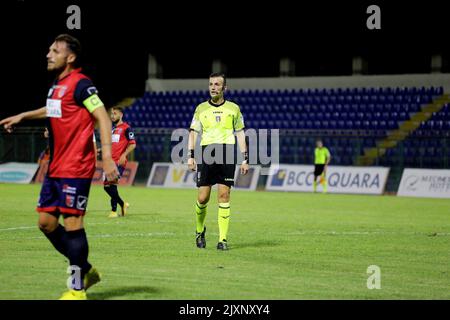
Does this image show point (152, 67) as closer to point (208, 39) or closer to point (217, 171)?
point (208, 39)

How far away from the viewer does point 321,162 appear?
34438mm

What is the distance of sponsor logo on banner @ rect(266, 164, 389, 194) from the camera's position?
111ft

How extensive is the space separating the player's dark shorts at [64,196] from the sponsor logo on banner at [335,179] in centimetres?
2588

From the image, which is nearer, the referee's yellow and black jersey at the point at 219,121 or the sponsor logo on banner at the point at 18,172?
the referee's yellow and black jersey at the point at 219,121

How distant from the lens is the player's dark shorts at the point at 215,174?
13.7 metres

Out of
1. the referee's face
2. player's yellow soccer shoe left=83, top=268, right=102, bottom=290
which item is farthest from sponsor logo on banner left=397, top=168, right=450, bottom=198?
player's yellow soccer shoe left=83, top=268, right=102, bottom=290

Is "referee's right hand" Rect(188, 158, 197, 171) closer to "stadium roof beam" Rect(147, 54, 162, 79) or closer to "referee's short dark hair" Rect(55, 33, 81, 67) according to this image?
"referee's short dark hair" Rect(55, 33, 81, 67)

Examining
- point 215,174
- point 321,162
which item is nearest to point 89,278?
point 215,174

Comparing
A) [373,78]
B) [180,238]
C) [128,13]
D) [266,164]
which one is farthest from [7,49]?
[180,238]

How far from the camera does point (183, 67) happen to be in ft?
159

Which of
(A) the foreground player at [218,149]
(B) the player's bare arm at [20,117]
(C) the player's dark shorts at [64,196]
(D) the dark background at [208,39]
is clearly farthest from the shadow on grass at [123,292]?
(D) the dark background at [208,39]

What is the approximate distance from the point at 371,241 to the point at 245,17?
27135mm

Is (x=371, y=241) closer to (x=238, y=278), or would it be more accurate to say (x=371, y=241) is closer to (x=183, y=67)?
(x=238, y=278)

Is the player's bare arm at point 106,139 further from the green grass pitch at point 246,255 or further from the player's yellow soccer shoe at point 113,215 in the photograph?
the player's yellow soccer shoe at point 113,215
